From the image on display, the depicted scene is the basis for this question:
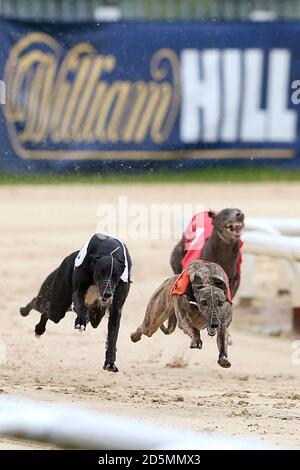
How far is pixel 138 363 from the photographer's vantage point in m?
8.12

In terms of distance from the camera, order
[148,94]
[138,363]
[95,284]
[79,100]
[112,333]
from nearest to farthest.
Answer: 1. [95,284]
2. [112,333]
3. [138,363]
4. [79,100]
5. [148,94]

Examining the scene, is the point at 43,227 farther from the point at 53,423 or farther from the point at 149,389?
the point at 53,423

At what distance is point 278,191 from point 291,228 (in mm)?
5688

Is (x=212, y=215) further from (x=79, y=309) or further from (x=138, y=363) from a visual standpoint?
(x=138, y=363)

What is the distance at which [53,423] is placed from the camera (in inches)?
207

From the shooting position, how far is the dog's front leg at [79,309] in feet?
16.3

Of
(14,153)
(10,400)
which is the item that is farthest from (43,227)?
(10,400)

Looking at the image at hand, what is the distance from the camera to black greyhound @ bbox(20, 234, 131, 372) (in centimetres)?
493

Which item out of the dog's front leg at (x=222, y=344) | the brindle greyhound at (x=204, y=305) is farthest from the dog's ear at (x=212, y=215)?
the dog's front leg at (x=222, y=344)

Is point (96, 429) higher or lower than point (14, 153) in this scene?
lower

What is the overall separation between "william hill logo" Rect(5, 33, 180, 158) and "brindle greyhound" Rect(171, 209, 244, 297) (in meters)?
8.52

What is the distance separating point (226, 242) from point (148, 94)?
9465 mm

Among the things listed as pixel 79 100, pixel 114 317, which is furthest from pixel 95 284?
pixel 79 100
